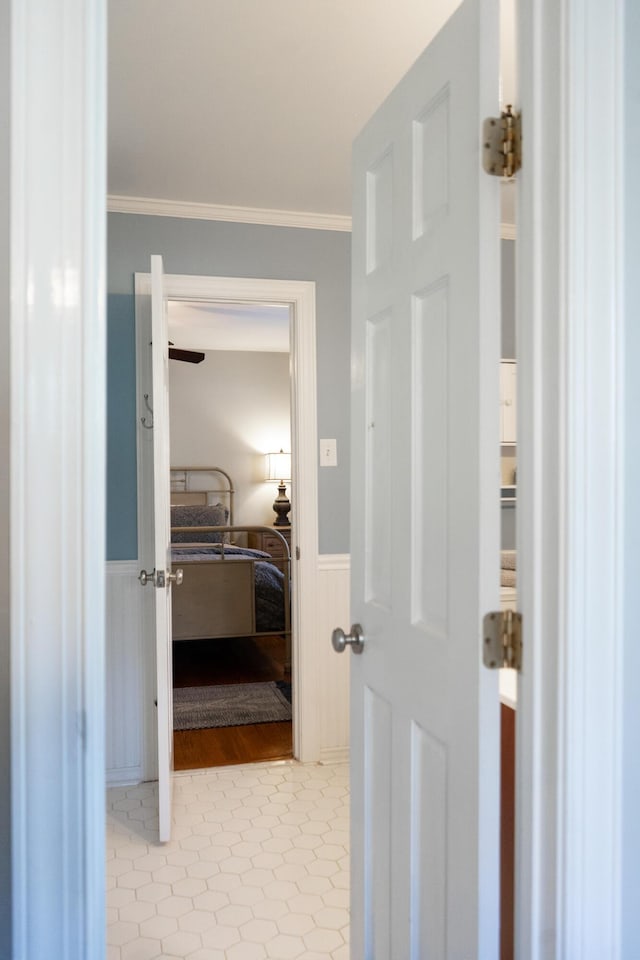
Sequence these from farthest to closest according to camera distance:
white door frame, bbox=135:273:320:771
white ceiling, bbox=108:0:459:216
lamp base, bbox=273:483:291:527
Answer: lamp base, bbox=273:483:291:527 → white door frame, bbox=135:273:320:771 → white ceiling, bbox=108:0:459:216

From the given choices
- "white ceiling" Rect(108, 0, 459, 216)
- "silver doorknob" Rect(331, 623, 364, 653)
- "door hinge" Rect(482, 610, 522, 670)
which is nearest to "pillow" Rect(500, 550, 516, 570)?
"white ceiling" Rect(108, 0, 459, 216)

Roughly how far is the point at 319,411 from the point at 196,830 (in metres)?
1.82

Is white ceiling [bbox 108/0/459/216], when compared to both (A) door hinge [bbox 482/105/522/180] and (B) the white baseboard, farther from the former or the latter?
(B) the white baseboard

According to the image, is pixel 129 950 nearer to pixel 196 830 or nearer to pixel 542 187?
pixel 196 830

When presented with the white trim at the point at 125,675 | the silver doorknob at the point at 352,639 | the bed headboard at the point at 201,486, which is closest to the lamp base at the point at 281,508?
the bed headboard at the point at 201,486

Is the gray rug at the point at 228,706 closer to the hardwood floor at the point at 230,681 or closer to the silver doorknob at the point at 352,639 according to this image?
the hardwood floor at the point at 230,681

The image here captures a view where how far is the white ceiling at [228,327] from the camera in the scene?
569cm

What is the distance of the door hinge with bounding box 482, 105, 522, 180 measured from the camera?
1.09 m

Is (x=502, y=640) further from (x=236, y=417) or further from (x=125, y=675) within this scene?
(x=236, y=417)

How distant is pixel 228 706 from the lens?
13.5 feet

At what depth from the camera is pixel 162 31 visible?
196 centimetres

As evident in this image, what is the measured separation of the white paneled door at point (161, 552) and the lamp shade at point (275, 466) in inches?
191

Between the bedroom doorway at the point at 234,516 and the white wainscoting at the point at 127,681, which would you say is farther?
the bedroom doorway at the point at 234,516

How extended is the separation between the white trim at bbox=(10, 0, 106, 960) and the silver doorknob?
2.64 feet
